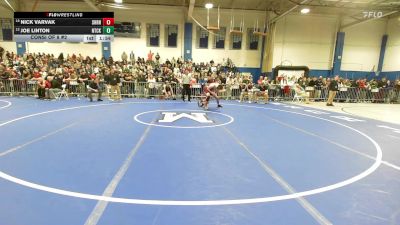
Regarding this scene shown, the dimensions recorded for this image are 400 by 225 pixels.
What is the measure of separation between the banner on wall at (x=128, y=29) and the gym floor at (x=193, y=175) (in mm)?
18084

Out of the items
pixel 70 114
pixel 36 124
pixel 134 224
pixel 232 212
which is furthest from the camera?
pixel 70 114

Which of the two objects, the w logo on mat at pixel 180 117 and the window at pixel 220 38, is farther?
the window at pixel 220 38

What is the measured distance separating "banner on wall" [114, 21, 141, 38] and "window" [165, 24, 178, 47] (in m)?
2.62

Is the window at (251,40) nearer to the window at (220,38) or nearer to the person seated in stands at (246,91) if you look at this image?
the window at (220,38)

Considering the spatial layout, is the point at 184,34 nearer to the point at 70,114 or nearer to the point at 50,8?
the point at 50,8

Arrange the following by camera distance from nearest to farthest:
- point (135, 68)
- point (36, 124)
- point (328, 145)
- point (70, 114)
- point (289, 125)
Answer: point (328, 145) → point (36, 124) → point (289, 125) → point (70, 114) → point (135, 68)

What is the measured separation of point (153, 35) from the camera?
24.8 meters

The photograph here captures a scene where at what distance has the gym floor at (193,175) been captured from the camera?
311 centimetres

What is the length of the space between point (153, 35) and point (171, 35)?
5.57ft

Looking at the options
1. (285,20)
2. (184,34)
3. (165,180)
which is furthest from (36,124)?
(285,20)

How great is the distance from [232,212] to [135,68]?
61.5 ft

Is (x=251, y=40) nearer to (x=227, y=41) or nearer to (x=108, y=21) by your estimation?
(x=227, y=41)

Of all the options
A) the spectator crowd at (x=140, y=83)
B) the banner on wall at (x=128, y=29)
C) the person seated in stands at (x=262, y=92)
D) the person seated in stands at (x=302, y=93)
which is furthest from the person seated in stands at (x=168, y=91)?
the banner on wall at (x=128, y=29)

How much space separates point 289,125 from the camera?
8.93 m
